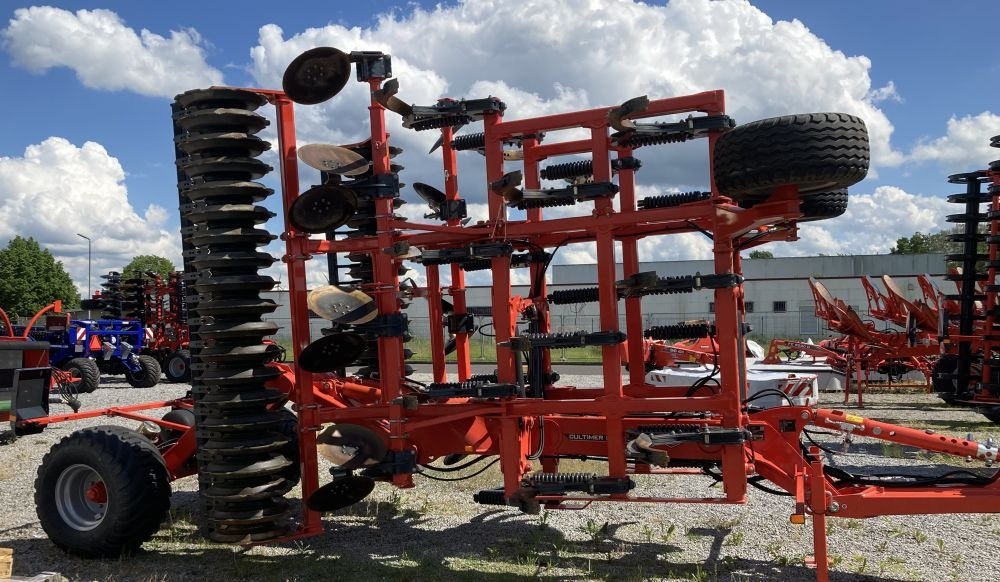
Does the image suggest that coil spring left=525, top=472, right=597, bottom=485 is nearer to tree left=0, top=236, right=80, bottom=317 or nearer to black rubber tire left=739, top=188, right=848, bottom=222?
black rubber tire left=739, top=188, right=848, bottom=222

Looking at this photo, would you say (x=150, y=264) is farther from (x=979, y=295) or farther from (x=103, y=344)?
(x=979, y=295)

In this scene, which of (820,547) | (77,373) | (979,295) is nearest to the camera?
(820,547)

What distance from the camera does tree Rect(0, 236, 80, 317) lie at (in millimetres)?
55484

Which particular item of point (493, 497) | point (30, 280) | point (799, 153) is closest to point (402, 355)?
point (493, 497)

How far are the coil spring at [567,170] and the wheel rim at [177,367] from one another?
19364mm

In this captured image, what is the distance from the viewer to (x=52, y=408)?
17.5m

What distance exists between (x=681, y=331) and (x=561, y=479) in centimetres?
143

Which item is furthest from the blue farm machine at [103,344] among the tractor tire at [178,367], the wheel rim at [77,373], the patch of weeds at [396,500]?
the patch of weeds at [396,500]

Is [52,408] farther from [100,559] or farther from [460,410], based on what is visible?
[460,410]

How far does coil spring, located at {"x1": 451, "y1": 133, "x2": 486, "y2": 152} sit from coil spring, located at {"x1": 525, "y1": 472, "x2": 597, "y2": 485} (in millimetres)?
2514

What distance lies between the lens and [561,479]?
530cm

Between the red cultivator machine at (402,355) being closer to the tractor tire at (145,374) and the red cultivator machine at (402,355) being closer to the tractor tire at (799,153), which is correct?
the tractor tire at (799,153)

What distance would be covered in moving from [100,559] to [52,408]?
1355 centimetres

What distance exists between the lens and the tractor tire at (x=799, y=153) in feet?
14.6
